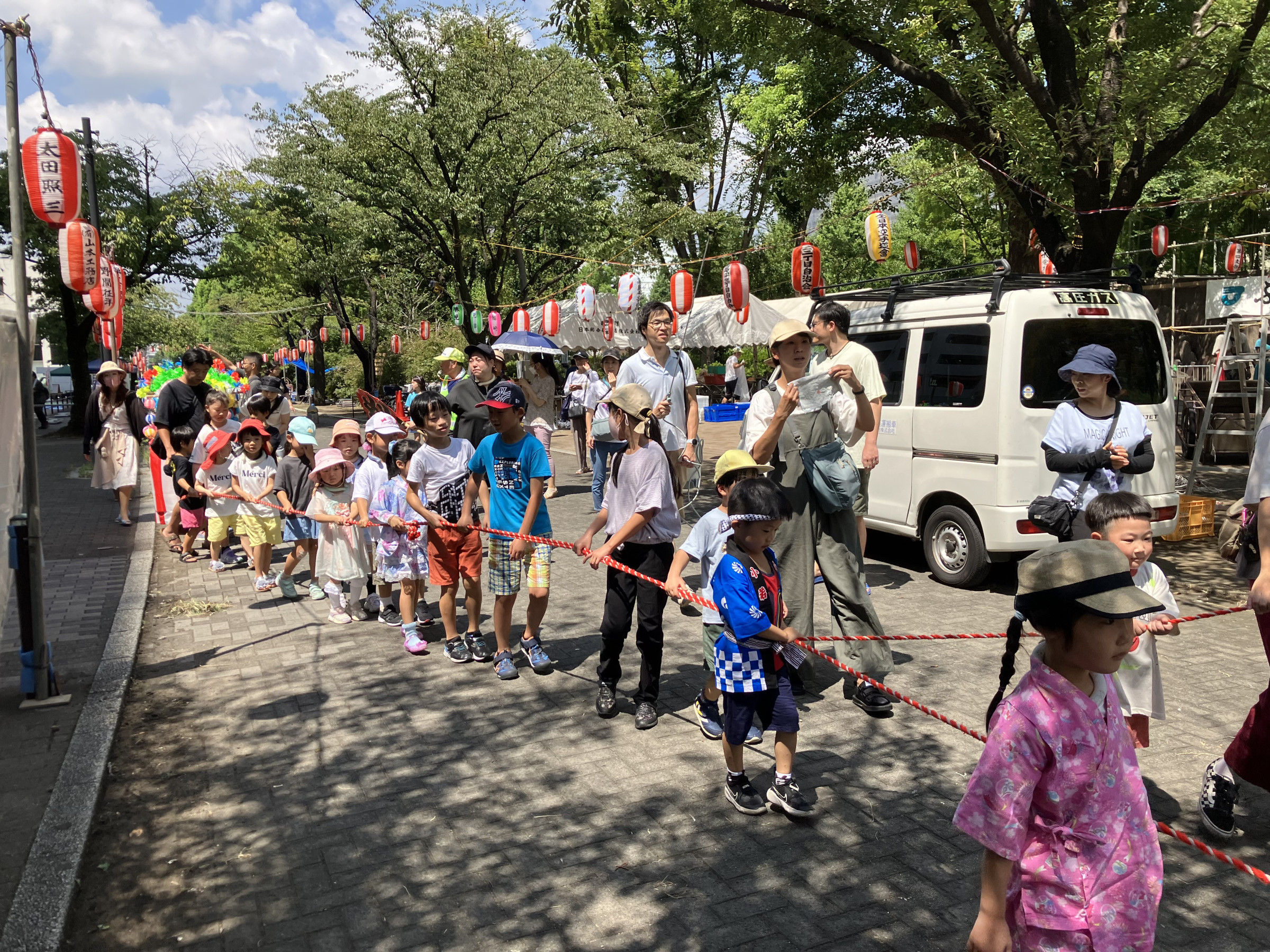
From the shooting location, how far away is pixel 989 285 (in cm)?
754

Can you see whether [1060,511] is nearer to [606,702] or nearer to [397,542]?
[606,702]

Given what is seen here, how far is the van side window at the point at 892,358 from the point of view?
7691mm

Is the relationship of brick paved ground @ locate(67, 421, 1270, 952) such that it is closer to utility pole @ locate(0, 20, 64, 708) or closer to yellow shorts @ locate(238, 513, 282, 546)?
utility pole @ locate(0, 20, 64, 708)

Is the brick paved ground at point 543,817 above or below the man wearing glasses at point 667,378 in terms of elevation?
below

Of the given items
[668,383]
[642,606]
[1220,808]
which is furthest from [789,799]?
[668,383]

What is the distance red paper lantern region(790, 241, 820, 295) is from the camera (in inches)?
541

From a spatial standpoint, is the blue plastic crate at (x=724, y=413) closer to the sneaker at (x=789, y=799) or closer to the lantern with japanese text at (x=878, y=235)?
the lantern with japanese text at (x=878, y=235)

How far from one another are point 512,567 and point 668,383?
226 centimetres

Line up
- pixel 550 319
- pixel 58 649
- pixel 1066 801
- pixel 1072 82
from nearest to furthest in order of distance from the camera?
pixel 1066 801 < pixel 58 649 < pixel 1072 82 < pixel 550 319

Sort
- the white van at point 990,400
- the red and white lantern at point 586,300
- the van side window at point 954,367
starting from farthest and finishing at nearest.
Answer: the red and white lantern at point 586,300, the van side window at point 954,367, the white van at point 990,400

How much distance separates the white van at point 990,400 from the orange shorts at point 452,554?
365 centimetres

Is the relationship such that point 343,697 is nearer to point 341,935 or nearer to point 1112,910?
point 341,935

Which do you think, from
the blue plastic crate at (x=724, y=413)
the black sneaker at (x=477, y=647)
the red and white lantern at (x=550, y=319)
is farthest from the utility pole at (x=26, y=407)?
the blue plastic crate at (x=724, y=413)

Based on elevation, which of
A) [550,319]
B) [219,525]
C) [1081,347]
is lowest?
[219,525]
